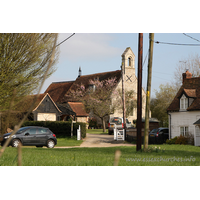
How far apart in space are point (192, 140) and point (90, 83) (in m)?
27.4

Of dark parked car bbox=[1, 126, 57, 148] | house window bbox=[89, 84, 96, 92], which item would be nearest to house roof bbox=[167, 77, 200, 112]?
dark parked car bbox=[1, 126, 57, 148]

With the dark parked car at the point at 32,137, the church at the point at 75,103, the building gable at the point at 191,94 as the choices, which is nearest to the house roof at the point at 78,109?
the church at the point at 75,103

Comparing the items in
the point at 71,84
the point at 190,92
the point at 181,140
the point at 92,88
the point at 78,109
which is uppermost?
the point at 71,84

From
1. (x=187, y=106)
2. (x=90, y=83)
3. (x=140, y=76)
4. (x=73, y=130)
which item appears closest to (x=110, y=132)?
(x=73, y=130)

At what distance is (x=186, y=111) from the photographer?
27922 millimetres

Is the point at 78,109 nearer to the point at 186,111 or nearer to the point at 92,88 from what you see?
the point at 92,88

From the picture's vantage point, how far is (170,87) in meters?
49.2

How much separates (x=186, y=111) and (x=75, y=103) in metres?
24.1

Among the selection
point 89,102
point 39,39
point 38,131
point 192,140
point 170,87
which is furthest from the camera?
point 170,87

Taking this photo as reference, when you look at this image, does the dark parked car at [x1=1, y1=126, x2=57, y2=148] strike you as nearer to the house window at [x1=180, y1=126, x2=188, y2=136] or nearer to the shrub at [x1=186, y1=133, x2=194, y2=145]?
the shrub at [x1=186, y1=133, x2=194, y2=145]

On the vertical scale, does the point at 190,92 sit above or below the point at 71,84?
below

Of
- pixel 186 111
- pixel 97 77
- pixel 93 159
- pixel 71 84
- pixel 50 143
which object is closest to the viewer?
pixel 93 159

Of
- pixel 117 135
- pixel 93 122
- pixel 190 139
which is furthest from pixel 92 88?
pixel 190 139

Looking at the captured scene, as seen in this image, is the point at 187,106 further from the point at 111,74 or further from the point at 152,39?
the point at 111,74
